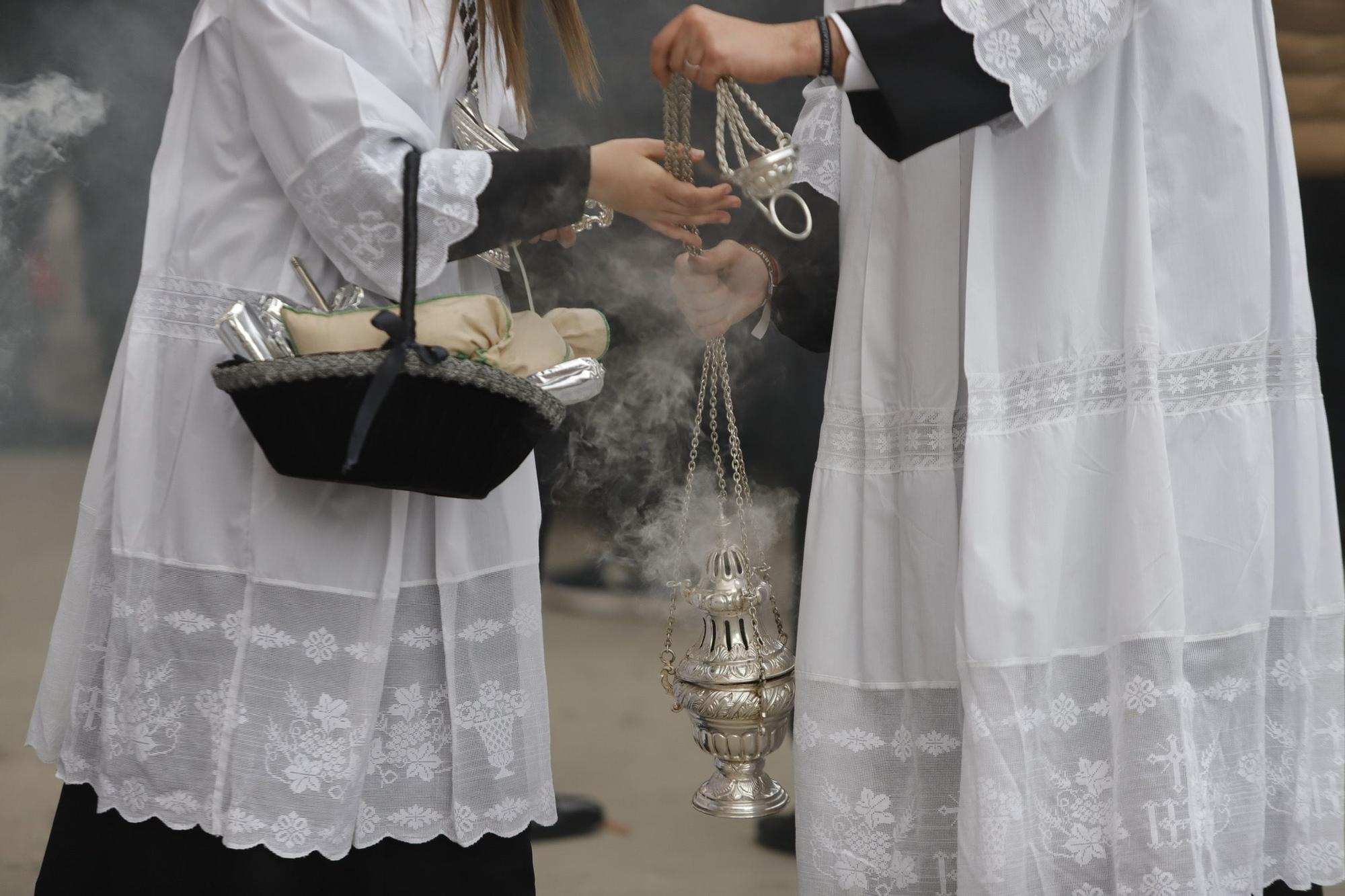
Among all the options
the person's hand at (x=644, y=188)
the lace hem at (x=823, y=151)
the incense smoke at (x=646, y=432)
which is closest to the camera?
the person's hand at (x=644, y=188)

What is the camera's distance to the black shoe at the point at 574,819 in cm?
252

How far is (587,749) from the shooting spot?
2.57 meters

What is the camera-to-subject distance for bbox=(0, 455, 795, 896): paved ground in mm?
2424

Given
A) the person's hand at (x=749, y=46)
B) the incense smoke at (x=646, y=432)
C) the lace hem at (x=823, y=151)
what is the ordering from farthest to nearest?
1. the incense smoke at (x=646, y=432)
2. the lace hem at (x=823, y=151)
3. the person's hand at (x=749, y=46)

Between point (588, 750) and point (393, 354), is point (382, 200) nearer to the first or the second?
point (393, 354)

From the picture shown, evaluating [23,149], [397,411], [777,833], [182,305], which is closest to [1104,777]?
[397,411]

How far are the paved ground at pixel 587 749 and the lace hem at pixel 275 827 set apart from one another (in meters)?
1.15

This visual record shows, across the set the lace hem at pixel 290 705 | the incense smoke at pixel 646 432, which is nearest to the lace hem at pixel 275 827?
the lace hem at pixel 290 705

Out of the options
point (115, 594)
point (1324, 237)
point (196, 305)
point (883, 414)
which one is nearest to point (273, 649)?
point (115, 594)

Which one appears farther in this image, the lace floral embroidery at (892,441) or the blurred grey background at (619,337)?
the blurred grey background at (619,337)

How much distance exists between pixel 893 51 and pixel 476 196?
48cm

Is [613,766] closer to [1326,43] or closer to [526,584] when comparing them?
[526,584]

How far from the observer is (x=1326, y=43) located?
2.61m

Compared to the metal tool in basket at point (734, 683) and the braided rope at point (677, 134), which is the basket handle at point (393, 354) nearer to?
the braided rope at point (677, 134)
